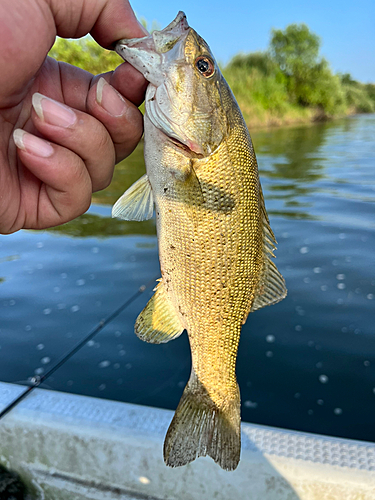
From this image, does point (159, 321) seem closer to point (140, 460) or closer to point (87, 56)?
point (140, 460)

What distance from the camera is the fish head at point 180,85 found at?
1634mm

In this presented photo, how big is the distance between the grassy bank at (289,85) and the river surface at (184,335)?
1028 inches

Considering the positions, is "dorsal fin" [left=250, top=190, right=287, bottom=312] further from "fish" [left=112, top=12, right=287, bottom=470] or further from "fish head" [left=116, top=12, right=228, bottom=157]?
"fish head" [left=116, top=12, right=228, bottom=157]

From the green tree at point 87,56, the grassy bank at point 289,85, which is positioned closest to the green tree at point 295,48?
the grassy bank at point 289,85

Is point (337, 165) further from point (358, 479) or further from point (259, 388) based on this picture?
point (358, 479)

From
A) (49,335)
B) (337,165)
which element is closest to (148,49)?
(49,335)

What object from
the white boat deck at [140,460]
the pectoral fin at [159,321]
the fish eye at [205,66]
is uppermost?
the fish eye at [205,66]

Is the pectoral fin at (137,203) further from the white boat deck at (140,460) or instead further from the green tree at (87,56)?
the green tree at (87,56)

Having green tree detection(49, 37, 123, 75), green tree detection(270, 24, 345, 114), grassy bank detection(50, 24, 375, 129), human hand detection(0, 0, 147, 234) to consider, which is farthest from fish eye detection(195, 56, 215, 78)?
green tree detection(270, 24, 345, 114)

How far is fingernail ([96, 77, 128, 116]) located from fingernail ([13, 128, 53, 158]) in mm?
318

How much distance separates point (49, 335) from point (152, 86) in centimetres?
284

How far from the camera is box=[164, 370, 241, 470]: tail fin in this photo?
5.33 feet

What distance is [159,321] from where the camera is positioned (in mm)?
1799

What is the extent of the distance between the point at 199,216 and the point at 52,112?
0.71 m
